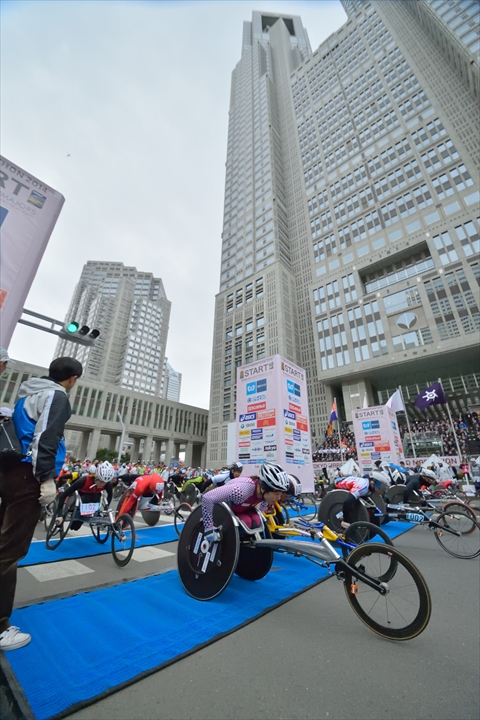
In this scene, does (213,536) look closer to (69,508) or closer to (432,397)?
(69,508)

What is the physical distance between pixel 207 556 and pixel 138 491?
2859 millimetres

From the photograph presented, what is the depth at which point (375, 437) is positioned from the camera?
54.1 feet

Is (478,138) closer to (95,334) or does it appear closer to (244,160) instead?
(244,160)

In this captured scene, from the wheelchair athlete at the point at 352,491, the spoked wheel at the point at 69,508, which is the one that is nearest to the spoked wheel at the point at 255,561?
the wheelchair athlete at the point at 352,491

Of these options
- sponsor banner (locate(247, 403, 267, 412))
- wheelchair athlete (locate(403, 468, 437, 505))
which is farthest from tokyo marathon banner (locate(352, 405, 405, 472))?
wheelchair athlete (locate(403, 468, 437, 505))

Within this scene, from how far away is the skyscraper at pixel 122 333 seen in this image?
286ft

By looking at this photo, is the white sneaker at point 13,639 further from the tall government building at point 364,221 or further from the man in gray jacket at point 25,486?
the tall government building at point 364,221

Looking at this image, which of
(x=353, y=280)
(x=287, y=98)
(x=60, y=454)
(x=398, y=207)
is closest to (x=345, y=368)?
(x=353, y=280)

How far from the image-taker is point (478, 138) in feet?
133

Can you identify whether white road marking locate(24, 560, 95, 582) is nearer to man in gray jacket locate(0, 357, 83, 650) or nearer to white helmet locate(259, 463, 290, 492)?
man in gray jacket locate(0, 357, 83, 650)

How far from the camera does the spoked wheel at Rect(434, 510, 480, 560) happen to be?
545 cm

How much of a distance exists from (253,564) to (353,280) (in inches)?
1786

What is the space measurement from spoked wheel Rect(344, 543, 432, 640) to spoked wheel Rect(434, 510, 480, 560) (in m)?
3.72

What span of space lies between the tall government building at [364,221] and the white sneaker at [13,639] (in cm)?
4013
